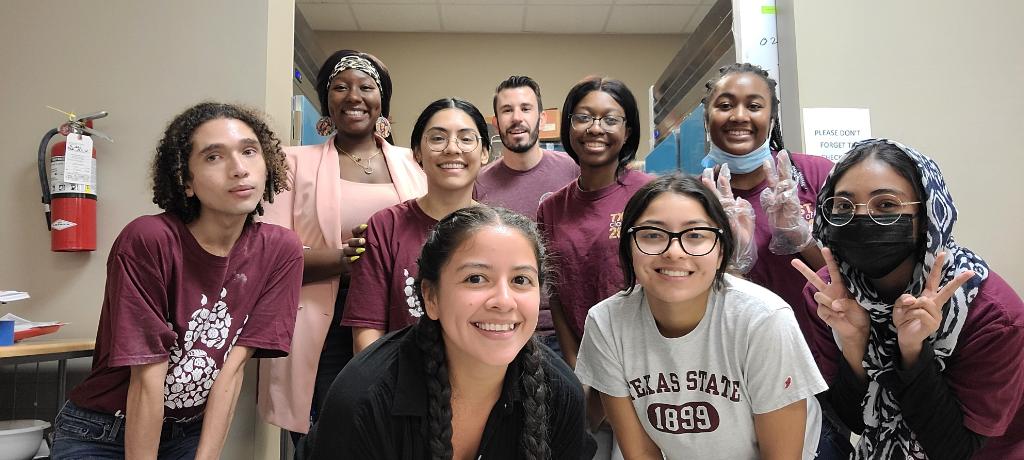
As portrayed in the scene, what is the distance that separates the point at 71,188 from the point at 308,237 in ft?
3.47

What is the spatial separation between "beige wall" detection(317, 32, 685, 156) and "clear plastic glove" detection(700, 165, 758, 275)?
4835 millimetres

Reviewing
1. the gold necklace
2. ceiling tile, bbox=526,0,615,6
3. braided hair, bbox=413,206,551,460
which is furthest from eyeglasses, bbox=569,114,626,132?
ceiling tile, bbox=526,0,615,6

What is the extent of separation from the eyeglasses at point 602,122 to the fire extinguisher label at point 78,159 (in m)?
1.98

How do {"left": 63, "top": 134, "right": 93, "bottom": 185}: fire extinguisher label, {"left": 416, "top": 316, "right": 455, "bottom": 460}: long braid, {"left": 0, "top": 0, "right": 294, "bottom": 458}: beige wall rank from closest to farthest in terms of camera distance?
{"left": 416, "top": 316, "right": 455, "bottom": 460}: long braid
{"left": 63, "top": 134, "right": 93, "bottom": 185}: fire extinguisher label
{"left": 0, "top": 0, "right": 294, "bottom": 458}: beige wall

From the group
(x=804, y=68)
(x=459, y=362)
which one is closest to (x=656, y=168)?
(x=804, y=68)

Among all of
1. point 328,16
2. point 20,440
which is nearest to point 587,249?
point 20,440

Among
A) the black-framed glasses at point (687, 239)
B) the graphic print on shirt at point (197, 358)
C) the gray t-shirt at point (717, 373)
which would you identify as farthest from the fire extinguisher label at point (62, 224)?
the black-framed glasses at point (687, 239)

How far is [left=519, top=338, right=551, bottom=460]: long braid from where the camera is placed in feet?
4.79

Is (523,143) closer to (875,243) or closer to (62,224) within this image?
(875,243)

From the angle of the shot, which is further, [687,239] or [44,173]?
[44,173]

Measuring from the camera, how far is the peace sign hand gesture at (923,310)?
147cm

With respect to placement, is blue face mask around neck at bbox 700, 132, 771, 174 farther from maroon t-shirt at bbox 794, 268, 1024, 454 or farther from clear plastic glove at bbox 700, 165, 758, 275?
maroon t-shirt at bbox 794, 268, 1024, 454

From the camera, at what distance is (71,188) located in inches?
102

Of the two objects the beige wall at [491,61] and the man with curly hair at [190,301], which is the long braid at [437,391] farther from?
the beige wall at [491,61]
